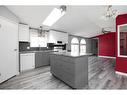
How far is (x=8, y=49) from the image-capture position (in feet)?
10.2

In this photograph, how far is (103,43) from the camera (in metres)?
10.2

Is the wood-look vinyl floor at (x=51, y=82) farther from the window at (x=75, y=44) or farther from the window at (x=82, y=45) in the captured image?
the window at (x=82, y=45)

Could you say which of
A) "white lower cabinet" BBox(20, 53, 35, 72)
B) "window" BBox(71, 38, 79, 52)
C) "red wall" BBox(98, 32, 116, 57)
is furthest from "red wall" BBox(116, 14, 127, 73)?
"red wall" BBox(98, 32, 116, 57)

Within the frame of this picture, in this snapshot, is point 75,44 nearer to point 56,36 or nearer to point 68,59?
point 56,36

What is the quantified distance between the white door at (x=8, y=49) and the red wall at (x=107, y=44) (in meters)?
9.09

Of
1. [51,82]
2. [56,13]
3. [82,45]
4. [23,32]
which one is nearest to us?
[51,82]

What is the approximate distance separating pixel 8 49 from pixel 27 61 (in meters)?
1.41

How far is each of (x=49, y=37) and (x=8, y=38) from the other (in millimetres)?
Result: 2812

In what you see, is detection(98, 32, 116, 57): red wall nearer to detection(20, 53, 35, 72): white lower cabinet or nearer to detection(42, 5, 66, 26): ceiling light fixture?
detection(42, 5, 66, 26): ceiling light fixture

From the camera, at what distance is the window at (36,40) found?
206 inches

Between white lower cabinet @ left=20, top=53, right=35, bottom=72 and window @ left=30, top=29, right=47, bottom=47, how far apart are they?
937mm

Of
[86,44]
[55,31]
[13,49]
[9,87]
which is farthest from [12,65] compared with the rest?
[86,44]

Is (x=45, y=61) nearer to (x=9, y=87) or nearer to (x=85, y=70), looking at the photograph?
(x=9, y=87)

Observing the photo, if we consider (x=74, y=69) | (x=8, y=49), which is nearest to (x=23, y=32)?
(x=8, y=49)
